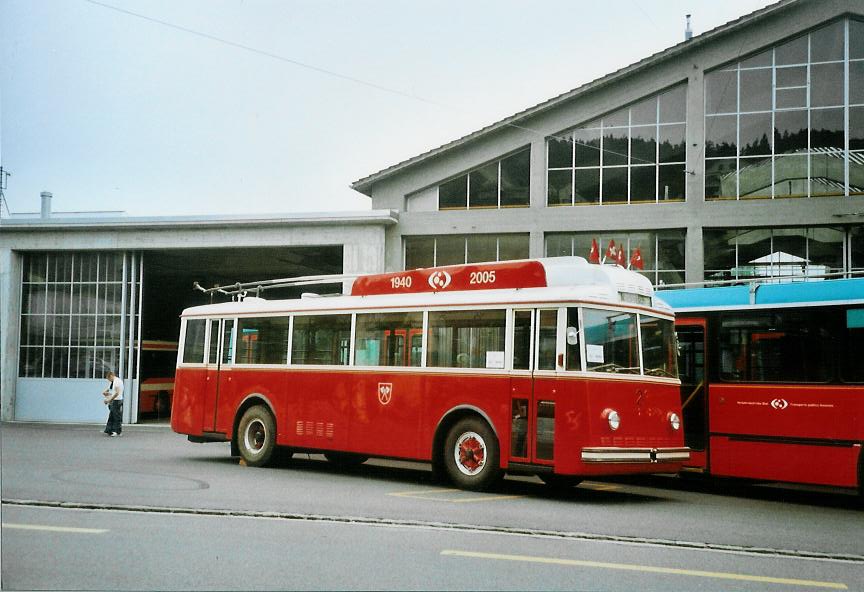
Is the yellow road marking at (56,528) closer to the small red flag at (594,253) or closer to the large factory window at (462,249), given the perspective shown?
the large factory window at (462,249)

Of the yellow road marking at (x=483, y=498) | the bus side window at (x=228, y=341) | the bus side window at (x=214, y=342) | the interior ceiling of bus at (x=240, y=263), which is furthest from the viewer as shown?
the interior ceiling of bus at (x=240, y=263)

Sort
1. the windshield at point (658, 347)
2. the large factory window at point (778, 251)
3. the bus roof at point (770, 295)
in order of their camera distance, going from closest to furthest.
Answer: the windshield at point (658, 347) < the bus roof at point (770, 295) < the large factory window at point (778, 251)

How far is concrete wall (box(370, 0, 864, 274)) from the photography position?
2586 cm

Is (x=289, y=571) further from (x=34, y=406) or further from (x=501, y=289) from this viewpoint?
(x=34, y=406)

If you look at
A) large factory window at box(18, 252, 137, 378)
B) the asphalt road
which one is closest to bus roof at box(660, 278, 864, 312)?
the asphalt road

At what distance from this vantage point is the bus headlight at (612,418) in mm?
12125

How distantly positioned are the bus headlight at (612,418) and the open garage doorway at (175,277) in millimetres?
19286

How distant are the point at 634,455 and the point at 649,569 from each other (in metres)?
4.75

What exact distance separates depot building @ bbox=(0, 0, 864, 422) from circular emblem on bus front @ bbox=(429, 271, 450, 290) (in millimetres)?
13469

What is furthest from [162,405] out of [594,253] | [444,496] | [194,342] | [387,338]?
[444,496]

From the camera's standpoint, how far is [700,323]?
14.5 m

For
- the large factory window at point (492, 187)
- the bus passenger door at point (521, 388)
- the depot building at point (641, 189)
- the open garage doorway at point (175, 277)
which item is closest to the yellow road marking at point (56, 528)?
the bus passenger door at point (521, 388)

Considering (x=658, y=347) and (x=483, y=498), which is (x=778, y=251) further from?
(x=483, y=498)

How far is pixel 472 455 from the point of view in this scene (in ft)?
43.0
